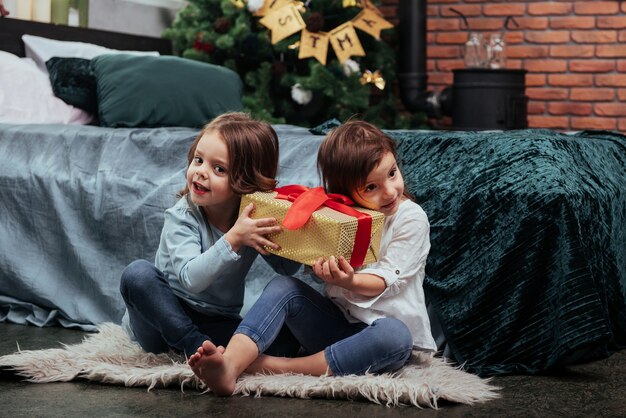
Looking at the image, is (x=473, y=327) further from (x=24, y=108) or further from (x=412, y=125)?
(x=412, y=125)

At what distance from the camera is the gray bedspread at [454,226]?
2154 millimetres

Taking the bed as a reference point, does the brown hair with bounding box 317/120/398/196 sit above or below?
above

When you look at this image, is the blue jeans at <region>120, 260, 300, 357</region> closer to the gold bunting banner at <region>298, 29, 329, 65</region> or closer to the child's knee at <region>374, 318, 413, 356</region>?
the child's knee at <region>374, 318, 413, 356</region>

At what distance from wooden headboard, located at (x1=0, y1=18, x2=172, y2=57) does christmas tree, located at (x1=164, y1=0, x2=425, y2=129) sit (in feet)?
0.51

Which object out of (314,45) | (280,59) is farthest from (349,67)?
(280,59)

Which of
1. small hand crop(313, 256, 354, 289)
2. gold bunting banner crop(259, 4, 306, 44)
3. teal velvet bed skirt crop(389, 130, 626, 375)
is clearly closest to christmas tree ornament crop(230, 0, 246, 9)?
gold bunting banner crop(259, 4, 306, 44)

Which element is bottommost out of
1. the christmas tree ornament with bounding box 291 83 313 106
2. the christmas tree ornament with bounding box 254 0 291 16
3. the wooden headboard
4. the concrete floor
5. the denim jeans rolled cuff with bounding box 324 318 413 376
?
the concrete floor

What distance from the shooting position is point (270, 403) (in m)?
1.84

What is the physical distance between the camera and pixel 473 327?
86.7 inches

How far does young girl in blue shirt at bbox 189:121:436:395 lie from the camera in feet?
6.30

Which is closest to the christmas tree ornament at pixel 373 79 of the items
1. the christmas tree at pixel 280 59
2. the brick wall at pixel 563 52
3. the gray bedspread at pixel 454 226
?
the christmas tree at pixel 280 59

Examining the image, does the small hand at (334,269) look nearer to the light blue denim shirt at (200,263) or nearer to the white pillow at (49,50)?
the light blue denim shirt at (200,263)

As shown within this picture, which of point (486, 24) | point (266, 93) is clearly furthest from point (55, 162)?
point (486, 24)

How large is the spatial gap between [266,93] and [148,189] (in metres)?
2.23
